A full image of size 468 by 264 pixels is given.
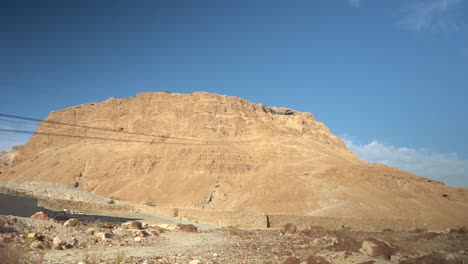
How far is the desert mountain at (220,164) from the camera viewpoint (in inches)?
1977

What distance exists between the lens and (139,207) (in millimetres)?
46562

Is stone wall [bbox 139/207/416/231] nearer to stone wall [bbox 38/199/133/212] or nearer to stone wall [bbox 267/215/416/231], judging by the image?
stone wall [bbox 267/215/416/231]

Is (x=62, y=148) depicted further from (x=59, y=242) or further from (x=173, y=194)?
(x=59, y=242)

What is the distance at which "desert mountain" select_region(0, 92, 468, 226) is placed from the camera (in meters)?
→ 50.2

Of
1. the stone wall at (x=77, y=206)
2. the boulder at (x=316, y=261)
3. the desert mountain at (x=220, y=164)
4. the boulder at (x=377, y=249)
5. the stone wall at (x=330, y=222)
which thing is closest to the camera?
the boulder at (x=316, y=261)

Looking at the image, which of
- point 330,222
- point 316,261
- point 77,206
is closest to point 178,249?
point 316,261

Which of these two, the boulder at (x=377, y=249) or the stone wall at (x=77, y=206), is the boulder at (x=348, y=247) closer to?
the boulder at (x=377, y=249)

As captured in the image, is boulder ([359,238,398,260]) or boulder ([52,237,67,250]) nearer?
boulder ([359,238,398,260])

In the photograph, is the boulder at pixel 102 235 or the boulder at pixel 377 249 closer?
the boulder at pixel 377 249

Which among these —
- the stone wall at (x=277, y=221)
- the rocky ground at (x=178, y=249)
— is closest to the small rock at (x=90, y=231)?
the rocky ground at (x=178, y=249)

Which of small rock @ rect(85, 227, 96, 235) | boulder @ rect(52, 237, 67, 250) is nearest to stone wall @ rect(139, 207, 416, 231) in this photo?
small rock @ rect(85, 227, 96, 235)

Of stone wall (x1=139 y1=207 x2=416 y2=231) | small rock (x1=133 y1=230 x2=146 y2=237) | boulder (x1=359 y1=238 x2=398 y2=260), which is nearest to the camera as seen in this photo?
boulder (x1=359 y1=238 x2=398 y2=260)

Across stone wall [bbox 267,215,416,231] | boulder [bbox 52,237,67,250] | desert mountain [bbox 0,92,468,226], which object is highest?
desert mountain [bbox 0,92,468,226]

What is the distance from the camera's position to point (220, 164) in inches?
2724
